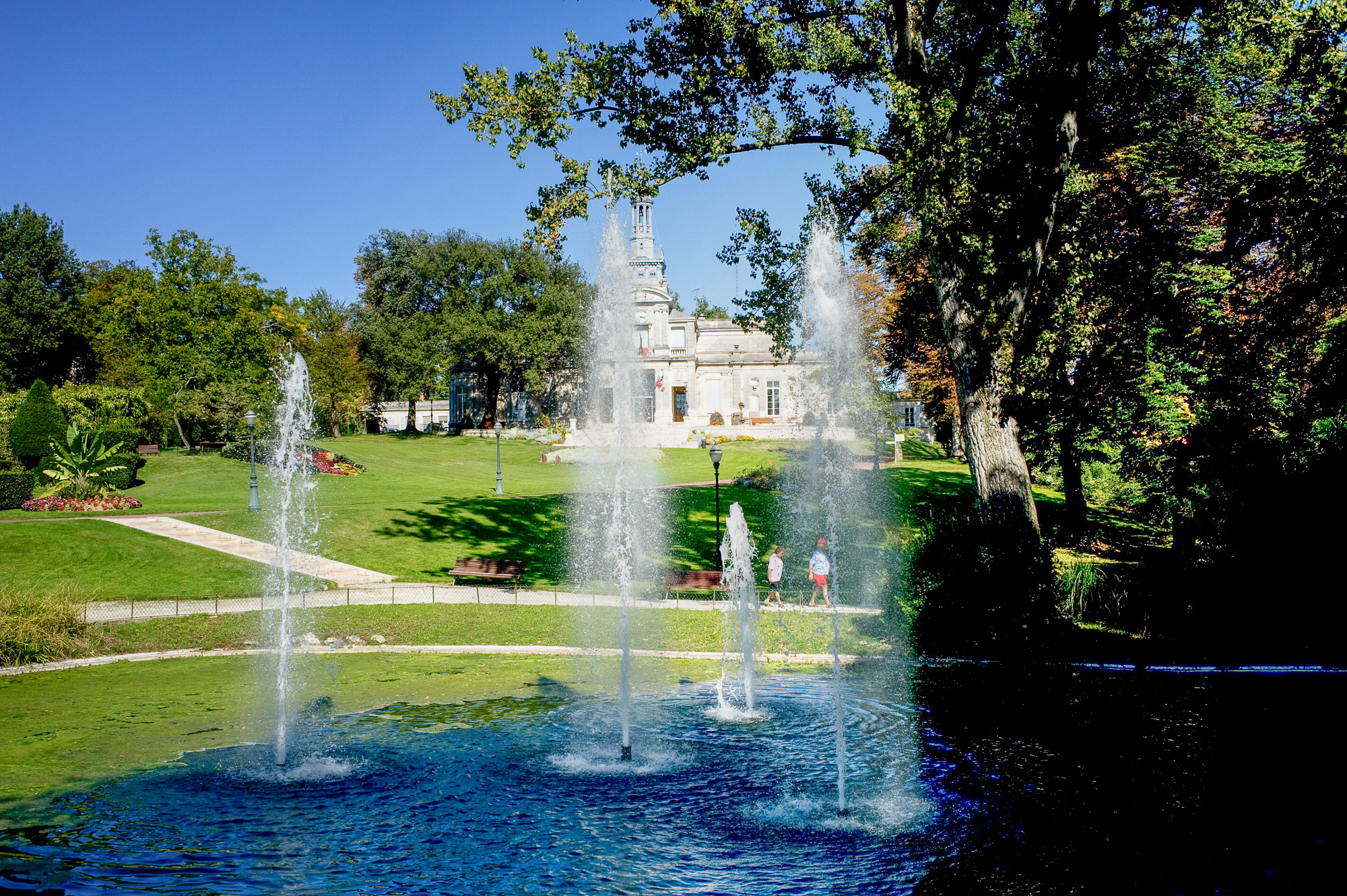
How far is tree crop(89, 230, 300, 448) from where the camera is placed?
4378 cm

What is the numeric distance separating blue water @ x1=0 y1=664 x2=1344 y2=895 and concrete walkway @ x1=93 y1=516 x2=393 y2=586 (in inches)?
377

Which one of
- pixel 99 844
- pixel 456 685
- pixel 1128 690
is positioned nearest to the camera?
pixel 99 844

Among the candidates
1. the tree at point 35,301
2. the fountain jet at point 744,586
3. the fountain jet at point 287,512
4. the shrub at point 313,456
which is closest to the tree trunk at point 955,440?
the fountain jet at point 744,586

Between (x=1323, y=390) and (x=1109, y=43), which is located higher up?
(x=1109, y=43)

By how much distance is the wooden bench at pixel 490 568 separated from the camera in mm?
18703

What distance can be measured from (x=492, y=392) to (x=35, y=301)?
3054 centimetres

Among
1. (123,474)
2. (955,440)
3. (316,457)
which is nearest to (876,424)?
(955,440)

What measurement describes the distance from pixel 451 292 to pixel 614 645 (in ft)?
188

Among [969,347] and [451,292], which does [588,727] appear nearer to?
[969,347]

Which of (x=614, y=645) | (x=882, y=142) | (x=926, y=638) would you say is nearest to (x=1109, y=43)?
(x=882, y=142)

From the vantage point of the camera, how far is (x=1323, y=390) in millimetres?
17766

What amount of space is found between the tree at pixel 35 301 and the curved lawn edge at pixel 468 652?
5297 centimetres

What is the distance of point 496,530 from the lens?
83.6 ft

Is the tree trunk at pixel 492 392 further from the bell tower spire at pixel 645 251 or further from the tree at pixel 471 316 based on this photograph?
the bell tower spire at pixel 645 251
